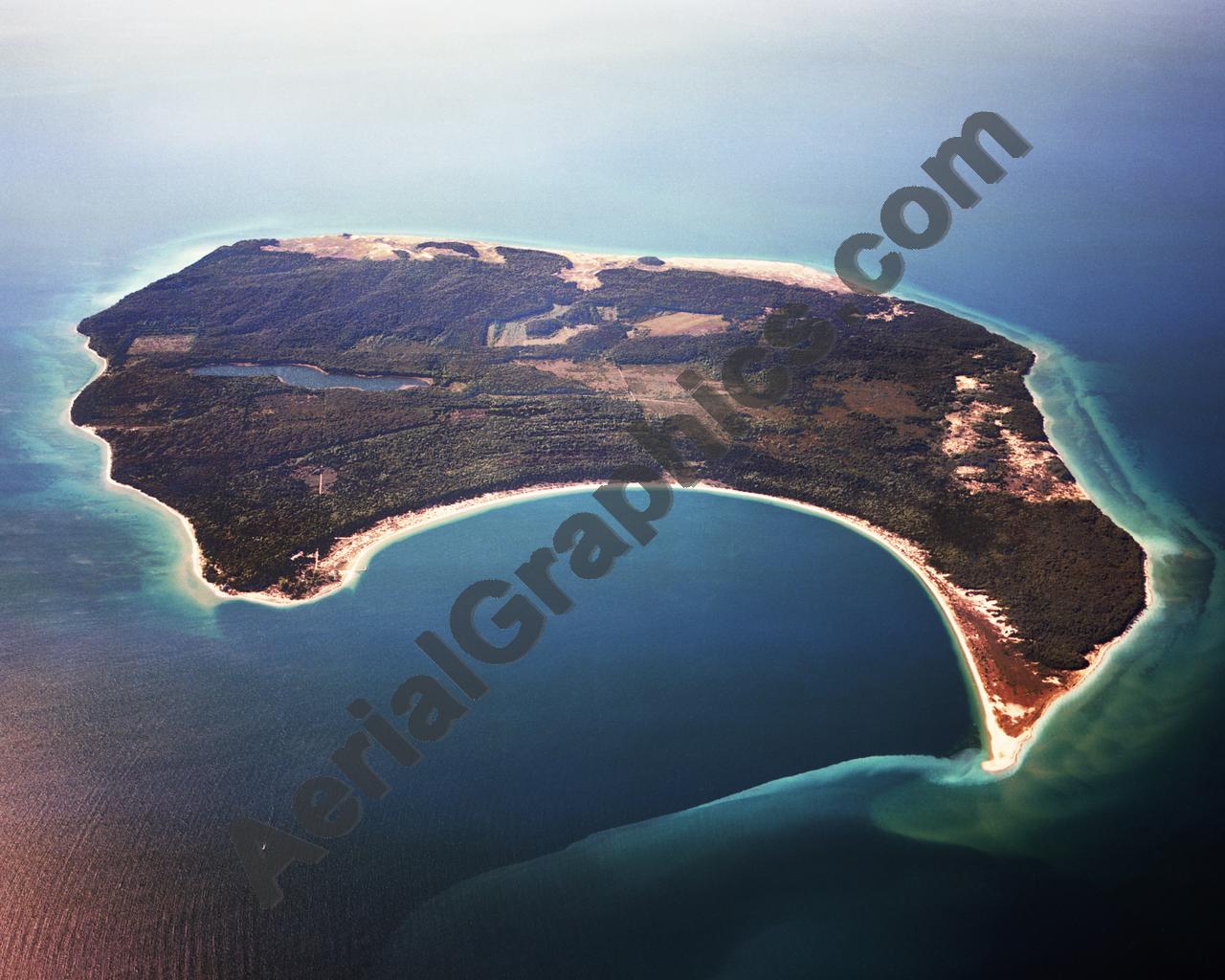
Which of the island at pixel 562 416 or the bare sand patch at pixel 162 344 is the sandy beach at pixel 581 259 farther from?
the bare sand patch at pixel 162 344

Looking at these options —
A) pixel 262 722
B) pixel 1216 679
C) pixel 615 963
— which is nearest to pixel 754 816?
pixel 615 963

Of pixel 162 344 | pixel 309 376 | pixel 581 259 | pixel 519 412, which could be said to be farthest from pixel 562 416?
pixel 162 344

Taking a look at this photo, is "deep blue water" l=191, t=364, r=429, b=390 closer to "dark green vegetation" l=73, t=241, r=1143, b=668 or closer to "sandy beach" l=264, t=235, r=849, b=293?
"dark green vegetation" l=73, t=241, r=1143, b=668

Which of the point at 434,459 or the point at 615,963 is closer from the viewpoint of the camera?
the point at 615,963

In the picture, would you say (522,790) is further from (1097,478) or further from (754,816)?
(1097,478)

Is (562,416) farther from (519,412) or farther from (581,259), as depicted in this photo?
(581,259)

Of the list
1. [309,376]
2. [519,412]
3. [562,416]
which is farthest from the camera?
[309,376]

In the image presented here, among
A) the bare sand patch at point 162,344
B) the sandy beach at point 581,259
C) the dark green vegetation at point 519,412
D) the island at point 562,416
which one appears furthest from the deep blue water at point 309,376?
the sandy beach at point 581,259
